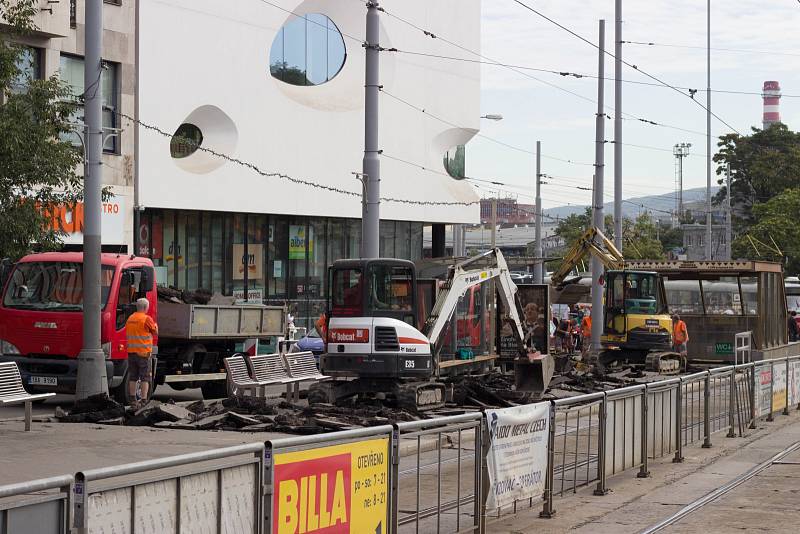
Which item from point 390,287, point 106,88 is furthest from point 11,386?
point 106,88

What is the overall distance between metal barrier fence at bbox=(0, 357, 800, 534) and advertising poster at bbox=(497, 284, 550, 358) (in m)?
9.93

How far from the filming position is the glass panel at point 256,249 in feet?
149

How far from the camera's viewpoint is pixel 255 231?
45781 millimetres

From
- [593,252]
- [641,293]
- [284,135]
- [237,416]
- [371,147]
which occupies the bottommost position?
[237,416]

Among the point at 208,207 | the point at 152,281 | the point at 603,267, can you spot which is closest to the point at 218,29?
the point at 208,207

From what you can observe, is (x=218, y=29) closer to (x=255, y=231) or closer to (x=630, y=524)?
(x=255, y=231)

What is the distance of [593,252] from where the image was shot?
Answer: 34719 millimetres

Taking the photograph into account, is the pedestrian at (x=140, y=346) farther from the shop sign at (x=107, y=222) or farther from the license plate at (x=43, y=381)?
the shop sign at (x=107, y=222)

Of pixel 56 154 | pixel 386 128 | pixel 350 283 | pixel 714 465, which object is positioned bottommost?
pixel 714 465

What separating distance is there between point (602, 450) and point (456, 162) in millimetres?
42968

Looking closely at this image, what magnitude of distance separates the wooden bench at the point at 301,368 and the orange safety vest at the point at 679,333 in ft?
49.8

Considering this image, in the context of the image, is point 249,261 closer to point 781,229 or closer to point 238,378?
point 238,378

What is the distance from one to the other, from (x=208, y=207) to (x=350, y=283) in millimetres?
20842

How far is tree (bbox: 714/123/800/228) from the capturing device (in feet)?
318
